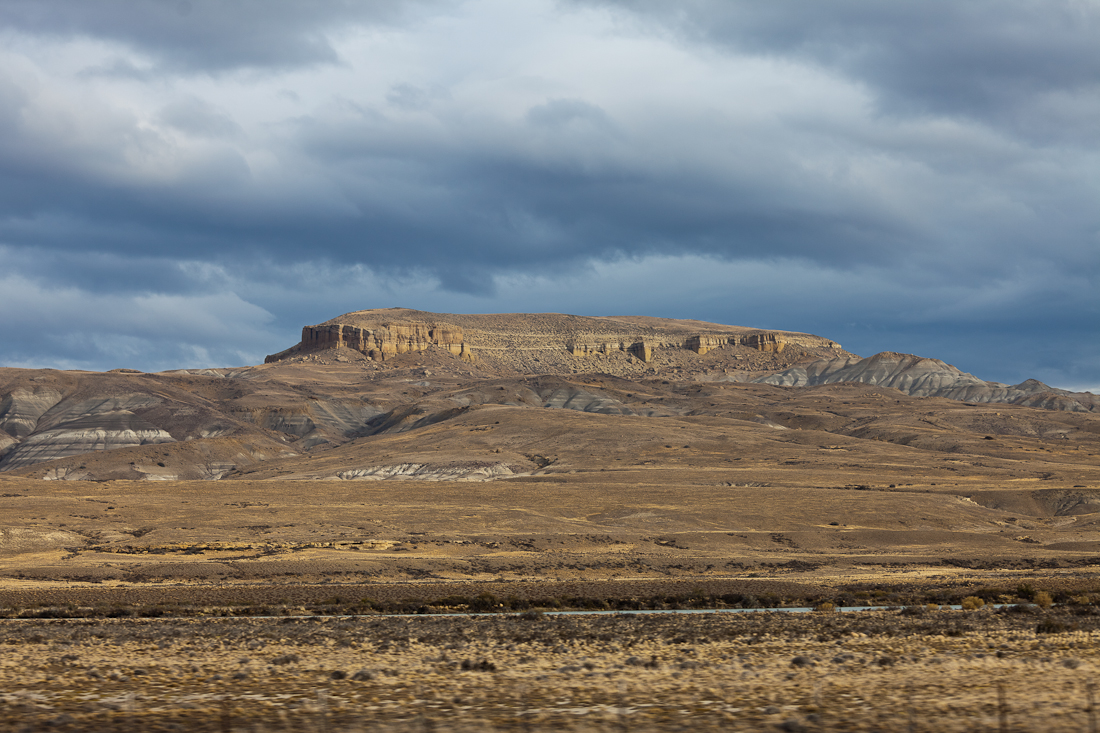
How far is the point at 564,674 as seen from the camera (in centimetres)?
2080

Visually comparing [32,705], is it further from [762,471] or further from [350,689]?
[762,471]

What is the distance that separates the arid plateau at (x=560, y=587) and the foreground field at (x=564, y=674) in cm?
13

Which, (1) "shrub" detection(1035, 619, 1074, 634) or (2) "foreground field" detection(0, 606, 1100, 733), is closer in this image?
(2) "foreground field" detection(0, 606, 1100, 733)

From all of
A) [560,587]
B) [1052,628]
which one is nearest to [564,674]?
[1052,628]

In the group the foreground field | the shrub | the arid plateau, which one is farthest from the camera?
the shrub

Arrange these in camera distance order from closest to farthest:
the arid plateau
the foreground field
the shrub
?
the foreground field → the arid plateau → the shrub

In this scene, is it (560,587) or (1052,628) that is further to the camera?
(560,587)

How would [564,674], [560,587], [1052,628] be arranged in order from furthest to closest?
[560,587] → [1052,628] → [564,674]

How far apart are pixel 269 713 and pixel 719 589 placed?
31524 millimetres

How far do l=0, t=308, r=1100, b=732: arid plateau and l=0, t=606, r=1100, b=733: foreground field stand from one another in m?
0.13

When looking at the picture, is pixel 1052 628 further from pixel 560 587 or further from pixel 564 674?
pixel 560 587

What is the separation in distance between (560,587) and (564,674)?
24.8m

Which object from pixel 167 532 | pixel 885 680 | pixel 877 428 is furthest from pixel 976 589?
pixel 877 428

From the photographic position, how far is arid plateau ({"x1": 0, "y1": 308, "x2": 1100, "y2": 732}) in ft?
55.8
